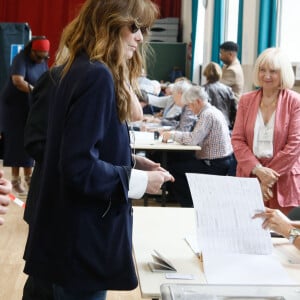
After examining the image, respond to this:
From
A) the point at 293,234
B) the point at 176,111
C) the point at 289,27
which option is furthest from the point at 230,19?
the point at 293,234

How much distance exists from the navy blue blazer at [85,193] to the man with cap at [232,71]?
4516 mm

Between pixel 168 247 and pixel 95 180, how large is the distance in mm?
556

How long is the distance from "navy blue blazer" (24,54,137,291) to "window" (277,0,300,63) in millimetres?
4347

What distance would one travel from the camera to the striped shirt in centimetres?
468

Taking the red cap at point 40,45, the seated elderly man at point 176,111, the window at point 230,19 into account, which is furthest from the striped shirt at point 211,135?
the window at point 230,19

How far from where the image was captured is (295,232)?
6.31 ft

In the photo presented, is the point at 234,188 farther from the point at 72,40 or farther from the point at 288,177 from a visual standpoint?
the point at 288,177

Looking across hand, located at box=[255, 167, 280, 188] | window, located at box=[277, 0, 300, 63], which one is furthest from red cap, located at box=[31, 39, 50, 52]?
hand, located at box=[255, 167, 280, 188]

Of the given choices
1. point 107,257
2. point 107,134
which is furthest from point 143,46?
point 107,257

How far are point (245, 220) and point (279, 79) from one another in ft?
5.51

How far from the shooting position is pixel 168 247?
191 cm

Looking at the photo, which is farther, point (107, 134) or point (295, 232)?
point (295, 232)

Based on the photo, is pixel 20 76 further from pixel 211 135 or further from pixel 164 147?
pixel 211 135

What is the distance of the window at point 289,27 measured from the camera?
5543mm
